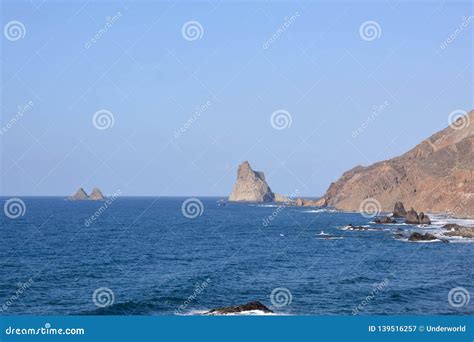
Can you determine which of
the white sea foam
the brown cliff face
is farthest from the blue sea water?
the brown cliff face

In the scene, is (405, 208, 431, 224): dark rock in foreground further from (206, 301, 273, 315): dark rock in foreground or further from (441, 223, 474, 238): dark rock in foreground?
(206, 301, 273, 315): dark rock in foreground

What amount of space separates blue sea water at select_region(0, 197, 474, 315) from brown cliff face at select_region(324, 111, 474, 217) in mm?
54880

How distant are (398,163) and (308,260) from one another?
131991mm

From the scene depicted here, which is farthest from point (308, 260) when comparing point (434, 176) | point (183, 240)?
point (434, 176)

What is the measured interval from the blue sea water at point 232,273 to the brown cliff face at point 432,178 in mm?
54880

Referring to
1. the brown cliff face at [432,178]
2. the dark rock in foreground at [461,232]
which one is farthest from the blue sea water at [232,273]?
the brown cliff face at [432,178]

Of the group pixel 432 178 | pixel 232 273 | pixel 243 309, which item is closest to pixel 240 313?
pixel 243 309

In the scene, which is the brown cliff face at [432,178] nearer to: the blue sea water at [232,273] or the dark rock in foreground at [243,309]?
the blue sea water at [232,273]

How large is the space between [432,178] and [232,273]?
11689 cm

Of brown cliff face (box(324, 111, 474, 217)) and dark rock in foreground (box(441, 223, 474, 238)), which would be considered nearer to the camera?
dark rock in foreground (box(441, 223, 474, 238))

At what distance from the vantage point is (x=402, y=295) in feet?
158

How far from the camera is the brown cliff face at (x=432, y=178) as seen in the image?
147875 millimetres

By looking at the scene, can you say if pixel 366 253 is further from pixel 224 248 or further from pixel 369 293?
pixel 369 293

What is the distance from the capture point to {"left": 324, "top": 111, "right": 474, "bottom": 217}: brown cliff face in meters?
148
